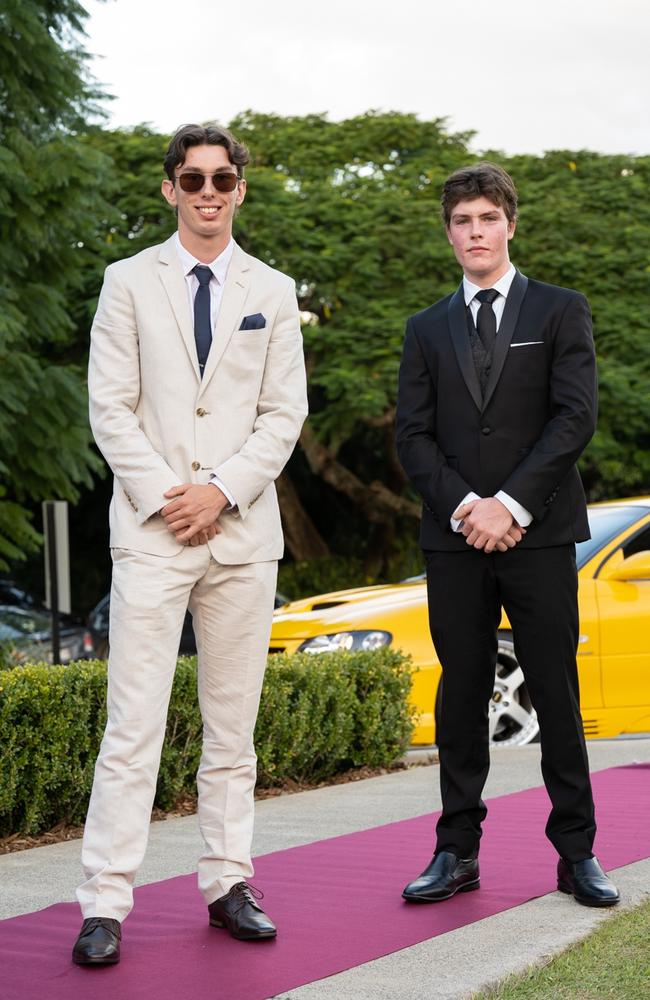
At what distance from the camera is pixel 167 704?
443 cm

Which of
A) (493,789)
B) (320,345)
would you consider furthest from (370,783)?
(320,345)

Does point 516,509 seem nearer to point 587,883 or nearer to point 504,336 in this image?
point 504,336

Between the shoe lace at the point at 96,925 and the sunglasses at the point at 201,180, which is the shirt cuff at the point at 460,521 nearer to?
the sunglasses at the point at 201,180

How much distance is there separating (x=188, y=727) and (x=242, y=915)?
276cm

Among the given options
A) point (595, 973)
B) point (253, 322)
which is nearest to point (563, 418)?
point (253, 322)

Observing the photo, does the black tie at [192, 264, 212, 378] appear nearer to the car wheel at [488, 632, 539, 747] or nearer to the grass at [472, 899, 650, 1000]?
the grass at [472, 899, 650, 1000]

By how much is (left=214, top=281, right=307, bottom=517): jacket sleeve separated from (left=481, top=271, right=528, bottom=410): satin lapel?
630 millimetres

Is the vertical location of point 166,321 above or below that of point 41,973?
above

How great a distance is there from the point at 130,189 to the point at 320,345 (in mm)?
3630

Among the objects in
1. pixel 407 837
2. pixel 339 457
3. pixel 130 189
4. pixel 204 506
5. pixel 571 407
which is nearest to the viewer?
pixel 204 506

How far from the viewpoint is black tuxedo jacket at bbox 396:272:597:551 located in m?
4.77

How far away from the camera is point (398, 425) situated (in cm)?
503

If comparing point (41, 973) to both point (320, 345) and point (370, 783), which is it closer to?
point (370, 783)

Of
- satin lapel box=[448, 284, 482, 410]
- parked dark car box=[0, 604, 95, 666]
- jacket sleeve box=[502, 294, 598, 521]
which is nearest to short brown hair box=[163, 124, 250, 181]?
satin lapel box=[448, 284, 482, 410]
